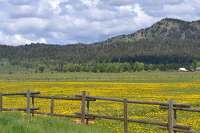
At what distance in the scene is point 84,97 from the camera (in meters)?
14.1

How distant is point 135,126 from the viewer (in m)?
15.5

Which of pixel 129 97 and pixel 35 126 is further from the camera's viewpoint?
pixel 129 97

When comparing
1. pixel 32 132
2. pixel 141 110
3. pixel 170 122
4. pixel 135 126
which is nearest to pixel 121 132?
pixel 135 126

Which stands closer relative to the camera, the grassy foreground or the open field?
the grassy foreground

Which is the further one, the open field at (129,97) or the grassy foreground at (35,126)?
the open field at (129,97)

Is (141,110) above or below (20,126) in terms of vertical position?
below

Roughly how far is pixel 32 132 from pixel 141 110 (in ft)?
44.8

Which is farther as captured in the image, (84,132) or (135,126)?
(135,126)

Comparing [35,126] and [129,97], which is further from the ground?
[35,126]

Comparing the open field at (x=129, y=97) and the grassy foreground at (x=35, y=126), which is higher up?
the grassy foreground at (x=35, y=126)

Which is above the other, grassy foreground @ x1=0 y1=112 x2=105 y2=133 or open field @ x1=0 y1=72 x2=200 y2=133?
grassy foreground @ x1=0 y1=112 x2=105 y2=133

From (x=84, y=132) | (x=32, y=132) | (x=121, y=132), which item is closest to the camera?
(x=32, y=132)

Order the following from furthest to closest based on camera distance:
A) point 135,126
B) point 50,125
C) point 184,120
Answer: point 184,120 → point 135,126 → point 50,125

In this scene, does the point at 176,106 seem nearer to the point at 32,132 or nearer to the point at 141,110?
the point at 32,132
